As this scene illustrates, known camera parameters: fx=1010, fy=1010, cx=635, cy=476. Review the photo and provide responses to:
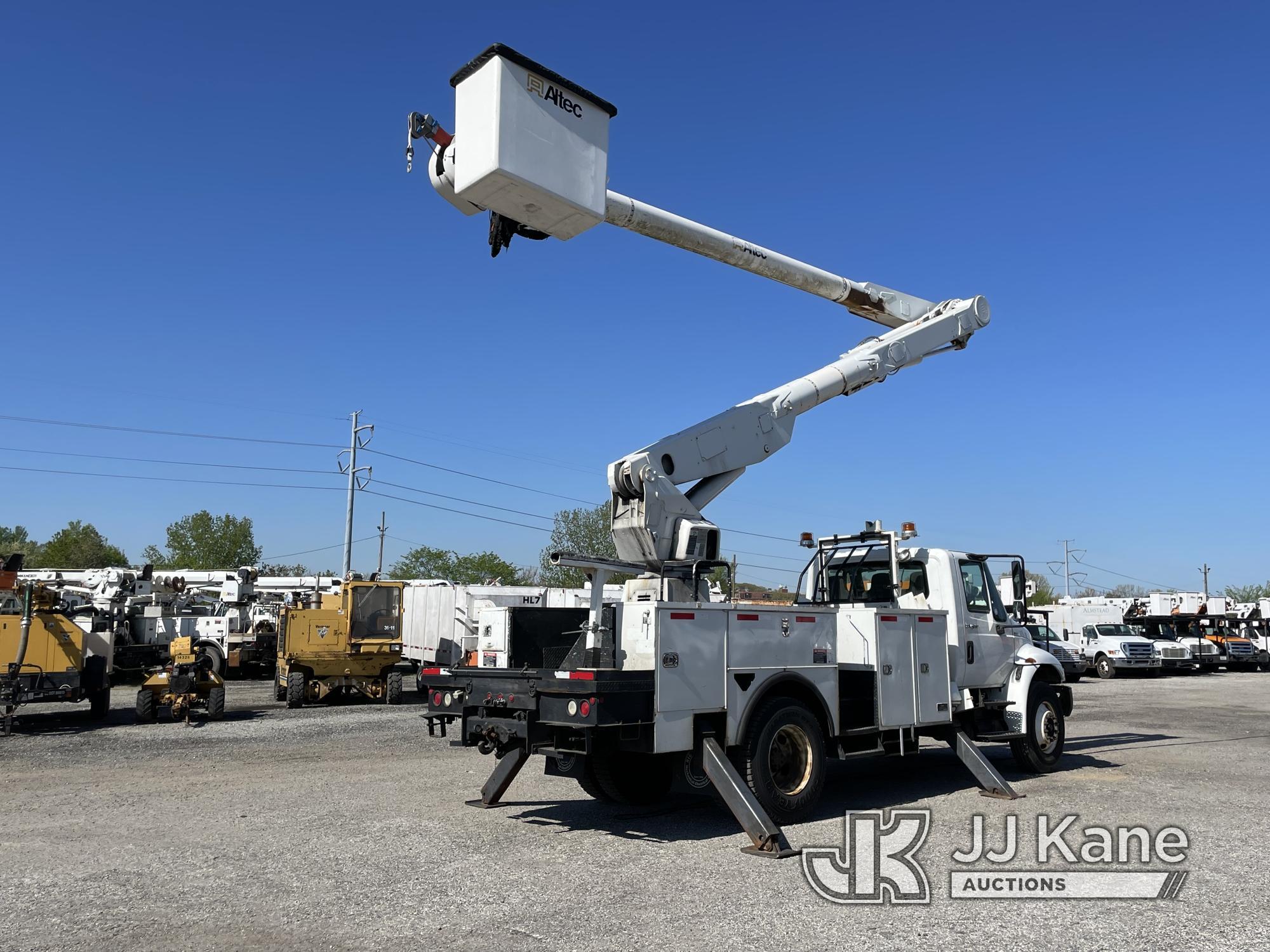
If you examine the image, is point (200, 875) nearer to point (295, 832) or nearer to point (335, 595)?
point (295, 832)

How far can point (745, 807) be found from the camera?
787 centimetres

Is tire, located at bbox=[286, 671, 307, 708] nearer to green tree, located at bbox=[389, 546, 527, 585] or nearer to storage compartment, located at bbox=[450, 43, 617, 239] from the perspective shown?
storage compartment, located at bbox=[450, 43, 617, 239]

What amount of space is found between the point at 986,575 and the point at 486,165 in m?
7.80

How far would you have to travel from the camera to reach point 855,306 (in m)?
12.8

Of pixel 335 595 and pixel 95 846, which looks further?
pixel 335 595

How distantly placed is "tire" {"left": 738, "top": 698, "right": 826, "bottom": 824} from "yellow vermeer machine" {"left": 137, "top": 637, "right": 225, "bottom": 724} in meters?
12.4

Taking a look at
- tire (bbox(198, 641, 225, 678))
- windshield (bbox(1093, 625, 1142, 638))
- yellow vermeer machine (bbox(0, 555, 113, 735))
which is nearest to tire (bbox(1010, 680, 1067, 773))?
yellow vermeer machine (bbox(0, 555, 113, 735))

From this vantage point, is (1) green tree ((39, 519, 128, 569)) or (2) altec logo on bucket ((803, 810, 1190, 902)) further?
(1) green tree ((39, 519, 128, 569))

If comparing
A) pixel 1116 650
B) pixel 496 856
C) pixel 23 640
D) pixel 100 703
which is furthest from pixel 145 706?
pixel 1116 650

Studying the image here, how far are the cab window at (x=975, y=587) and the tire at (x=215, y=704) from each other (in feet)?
42.6

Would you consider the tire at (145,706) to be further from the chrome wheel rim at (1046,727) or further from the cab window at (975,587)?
the chrome wheel rim at (1046,727)

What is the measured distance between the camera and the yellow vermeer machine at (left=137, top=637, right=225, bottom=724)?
1738 cm

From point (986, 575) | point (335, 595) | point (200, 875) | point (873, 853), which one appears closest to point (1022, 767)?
point (986, 575)

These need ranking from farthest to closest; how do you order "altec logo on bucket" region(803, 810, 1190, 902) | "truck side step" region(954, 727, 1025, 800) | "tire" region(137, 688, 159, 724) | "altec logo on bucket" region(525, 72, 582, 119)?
"tire" region(137, 688, 159, 724) < "truck side step" region(954, 727, 1025, 800) < "altec logo on bucket" region(525, 72, 582, 119) < "altec logo on bucket" region(803, 810, 1190, 902)
